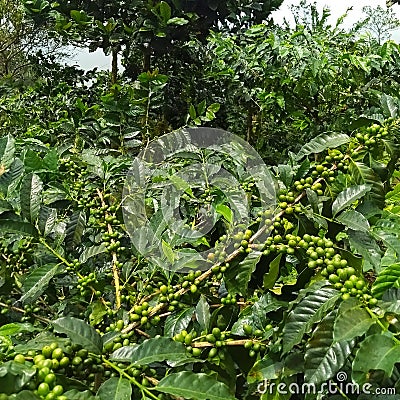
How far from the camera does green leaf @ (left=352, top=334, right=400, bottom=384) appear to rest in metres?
0.47

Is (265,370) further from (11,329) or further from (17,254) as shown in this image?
(17,254)

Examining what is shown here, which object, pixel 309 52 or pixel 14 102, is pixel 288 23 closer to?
pixel 309 52

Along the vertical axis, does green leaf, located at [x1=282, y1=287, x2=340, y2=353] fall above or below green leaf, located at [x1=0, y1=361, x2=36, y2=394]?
below

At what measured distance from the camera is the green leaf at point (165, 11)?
2612 millimetres

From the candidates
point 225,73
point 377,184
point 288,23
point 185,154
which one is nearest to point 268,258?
point 377,184

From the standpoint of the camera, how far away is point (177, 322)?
71 cm

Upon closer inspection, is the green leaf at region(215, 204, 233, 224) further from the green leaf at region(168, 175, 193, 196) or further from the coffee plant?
the green leaf at region(168, 175, 193, 196)

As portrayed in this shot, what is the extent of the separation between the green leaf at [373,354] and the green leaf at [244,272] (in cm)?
24

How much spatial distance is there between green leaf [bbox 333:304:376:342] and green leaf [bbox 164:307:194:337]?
0.26 metres

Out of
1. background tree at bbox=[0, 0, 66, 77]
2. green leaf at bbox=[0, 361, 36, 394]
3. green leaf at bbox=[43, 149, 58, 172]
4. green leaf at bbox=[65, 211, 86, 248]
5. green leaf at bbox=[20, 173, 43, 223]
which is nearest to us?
green leaf at bbox=[0, 361, 36, 394]

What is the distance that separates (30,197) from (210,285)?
0.32 metres

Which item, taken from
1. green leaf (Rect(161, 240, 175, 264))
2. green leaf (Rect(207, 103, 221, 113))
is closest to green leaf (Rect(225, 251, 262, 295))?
green leaf (Rect(161, 240, 175, 264))

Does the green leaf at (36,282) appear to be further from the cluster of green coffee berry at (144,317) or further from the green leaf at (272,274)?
the green leaf at (272,274)

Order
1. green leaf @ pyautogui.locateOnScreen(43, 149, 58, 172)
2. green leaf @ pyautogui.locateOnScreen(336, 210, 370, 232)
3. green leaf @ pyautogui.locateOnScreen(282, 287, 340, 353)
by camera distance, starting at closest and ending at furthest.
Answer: green leaf @ pyautogui.locateOnScreen(282, 287, 340, 353) → green leaf @ pyautogui.locateOnScreen(336, 210, 370, 232) → green leaf @ pyautogui.locateOnScreen(43, 149, 58, 172)
